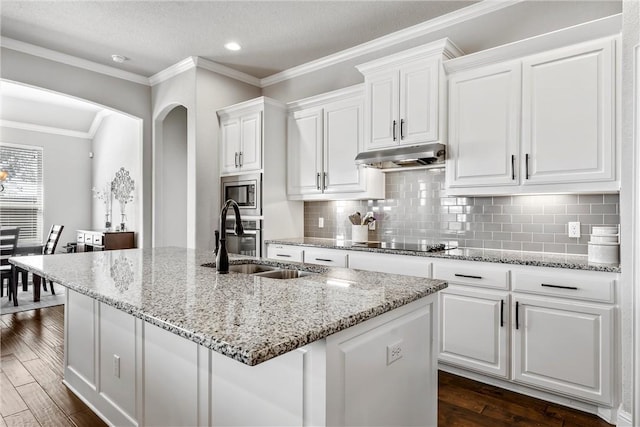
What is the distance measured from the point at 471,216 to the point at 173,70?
3.74 meters

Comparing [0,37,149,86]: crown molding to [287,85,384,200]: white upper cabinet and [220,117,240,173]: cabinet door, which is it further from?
[287,85,384,200]: white upper cabinet

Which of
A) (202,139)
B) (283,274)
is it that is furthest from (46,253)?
(283,274)

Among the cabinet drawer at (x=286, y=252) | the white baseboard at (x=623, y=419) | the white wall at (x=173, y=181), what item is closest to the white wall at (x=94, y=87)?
the white wall at (x=173, y=181)

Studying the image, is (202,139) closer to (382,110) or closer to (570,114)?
(382,110)

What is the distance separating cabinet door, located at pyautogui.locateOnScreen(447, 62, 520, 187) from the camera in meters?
2.66

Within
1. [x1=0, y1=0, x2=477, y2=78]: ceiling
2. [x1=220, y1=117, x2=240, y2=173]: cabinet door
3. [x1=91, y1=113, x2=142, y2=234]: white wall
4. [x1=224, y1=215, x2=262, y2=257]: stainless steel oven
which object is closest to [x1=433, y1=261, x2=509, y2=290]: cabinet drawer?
[x1=224, y1=215, x2=262, y2=257]: stainless steel oven

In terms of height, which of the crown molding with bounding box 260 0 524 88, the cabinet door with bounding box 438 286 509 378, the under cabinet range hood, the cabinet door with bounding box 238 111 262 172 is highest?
the crown molding with bounding box 260 0 524 88

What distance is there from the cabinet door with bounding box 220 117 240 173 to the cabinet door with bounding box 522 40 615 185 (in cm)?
290

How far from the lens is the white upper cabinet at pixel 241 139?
404cm

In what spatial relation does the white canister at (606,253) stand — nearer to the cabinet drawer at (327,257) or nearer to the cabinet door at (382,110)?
the cabinet door at (382,110)

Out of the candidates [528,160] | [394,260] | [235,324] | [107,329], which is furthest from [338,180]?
[235,324]

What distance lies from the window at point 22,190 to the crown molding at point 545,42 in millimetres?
7094

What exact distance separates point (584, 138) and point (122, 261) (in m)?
2.98

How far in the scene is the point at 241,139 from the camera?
4.20m
